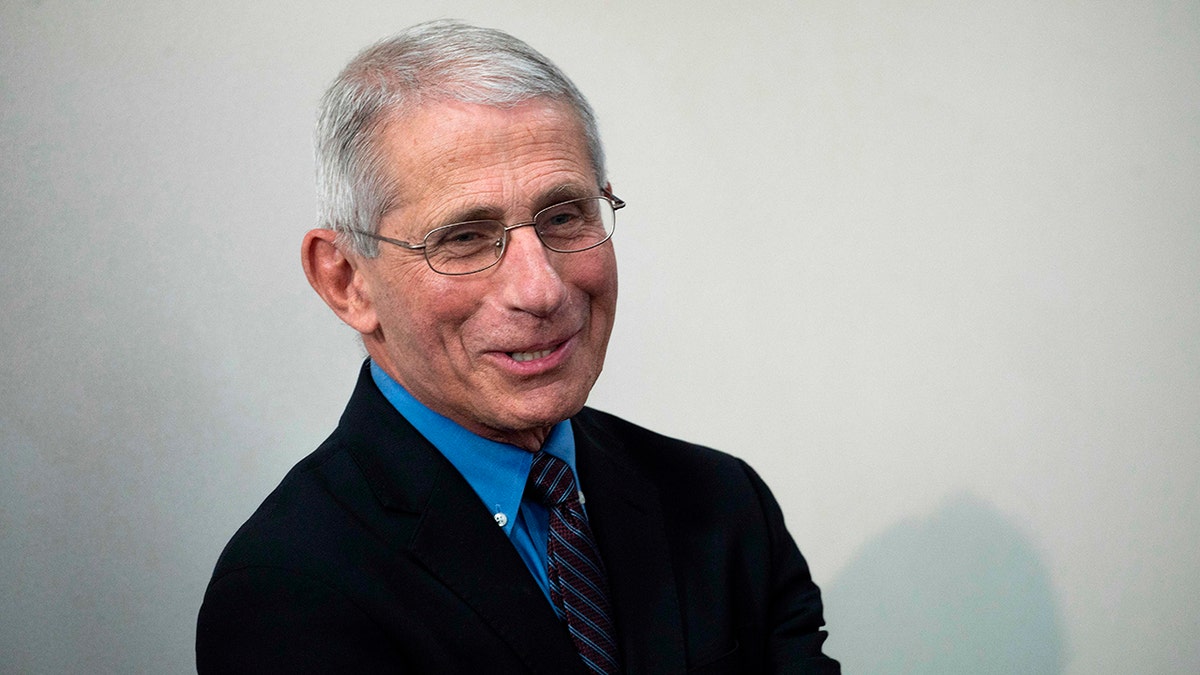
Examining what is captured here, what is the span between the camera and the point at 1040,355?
3229mm

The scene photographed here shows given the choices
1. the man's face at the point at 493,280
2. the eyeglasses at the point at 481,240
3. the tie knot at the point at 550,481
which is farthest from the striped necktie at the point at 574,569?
the eyeglasses at the point at 481,240

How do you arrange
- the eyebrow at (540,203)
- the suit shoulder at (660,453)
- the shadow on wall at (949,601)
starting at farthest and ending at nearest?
the shadow on wall at (949,601)
the suit shoulder at (660,453)
the eyebrow at (540,203)

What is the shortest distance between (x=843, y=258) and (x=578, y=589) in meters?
1.80

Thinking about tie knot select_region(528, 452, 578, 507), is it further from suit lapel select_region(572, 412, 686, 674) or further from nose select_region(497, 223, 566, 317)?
nose select_region(497, 223, 566, 317)

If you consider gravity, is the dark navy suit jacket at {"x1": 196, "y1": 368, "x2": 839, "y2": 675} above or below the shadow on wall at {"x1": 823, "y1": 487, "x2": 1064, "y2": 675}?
above

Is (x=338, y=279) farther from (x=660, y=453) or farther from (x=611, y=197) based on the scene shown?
(x=660, y=453)

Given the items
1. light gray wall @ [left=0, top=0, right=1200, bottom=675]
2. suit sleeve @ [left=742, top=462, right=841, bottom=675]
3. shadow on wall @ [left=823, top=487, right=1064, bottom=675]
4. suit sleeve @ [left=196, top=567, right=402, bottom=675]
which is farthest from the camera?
shadow on wall @ [left=823, top=487, right=1064, bottom=675]

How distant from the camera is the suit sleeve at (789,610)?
1809mm

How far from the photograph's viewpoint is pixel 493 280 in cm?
152

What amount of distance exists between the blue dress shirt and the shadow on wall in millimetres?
1838

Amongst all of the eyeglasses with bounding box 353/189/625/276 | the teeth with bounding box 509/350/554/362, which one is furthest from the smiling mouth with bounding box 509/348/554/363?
the eyeglasses with bounding box 353/189/625/276

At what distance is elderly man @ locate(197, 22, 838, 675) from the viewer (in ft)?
4.78

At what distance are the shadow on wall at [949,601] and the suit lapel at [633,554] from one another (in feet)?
5.32

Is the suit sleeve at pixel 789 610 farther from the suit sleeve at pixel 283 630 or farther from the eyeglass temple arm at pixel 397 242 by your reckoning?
the eyeglass temple arm at pixel 397 242
